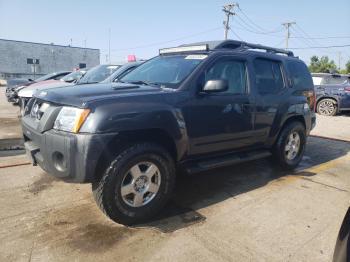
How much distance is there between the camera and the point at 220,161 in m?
4.17

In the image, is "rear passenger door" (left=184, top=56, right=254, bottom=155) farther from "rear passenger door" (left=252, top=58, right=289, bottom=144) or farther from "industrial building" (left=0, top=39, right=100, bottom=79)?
"industrial building" (left=0, top=39, right=100, bottom=79)

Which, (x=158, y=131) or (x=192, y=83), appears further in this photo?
(x=192, y=83)

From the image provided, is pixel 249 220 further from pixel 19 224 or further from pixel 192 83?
pixel 19 224

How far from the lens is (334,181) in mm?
4953

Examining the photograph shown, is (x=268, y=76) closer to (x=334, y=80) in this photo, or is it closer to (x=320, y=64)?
(x=334, y=80)

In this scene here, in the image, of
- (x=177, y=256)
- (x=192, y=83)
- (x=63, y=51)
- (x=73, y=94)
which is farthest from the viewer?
(x=63, y=51)

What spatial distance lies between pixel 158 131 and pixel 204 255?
1308 millimetres

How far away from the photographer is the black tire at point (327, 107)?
43.2ft

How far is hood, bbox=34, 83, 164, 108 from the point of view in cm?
311

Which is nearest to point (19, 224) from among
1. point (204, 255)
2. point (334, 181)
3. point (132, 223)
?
point (132, 223)

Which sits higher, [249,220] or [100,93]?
[100,93]

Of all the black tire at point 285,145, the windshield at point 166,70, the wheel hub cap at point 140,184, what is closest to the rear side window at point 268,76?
the black tire at point 285,145

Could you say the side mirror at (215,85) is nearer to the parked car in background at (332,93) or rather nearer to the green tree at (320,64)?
the parked car in background at (332,93)

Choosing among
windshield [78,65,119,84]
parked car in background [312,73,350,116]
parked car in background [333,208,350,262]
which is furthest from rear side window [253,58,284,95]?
parked car in background [312,73,350,116]
